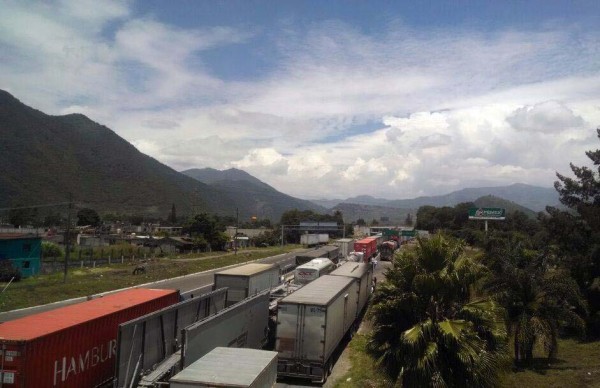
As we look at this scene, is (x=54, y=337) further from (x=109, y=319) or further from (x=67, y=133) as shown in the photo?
(x=67, y=133)

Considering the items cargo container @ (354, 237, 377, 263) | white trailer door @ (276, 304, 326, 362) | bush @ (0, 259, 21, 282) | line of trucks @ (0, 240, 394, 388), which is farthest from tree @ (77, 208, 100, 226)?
white trailer door @ (276, 304, 326, 362)

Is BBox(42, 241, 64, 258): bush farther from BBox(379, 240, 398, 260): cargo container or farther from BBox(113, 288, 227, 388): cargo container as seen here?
BBox(113, 288, 227, 388): cargo container

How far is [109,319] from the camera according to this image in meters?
14.5

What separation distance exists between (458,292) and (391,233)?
90.8m

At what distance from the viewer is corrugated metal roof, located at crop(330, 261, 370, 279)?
25.9 meters

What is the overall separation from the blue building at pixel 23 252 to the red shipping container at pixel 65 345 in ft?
118

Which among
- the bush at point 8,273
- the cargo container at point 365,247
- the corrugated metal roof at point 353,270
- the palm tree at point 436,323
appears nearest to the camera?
the palm tree at point 436,323

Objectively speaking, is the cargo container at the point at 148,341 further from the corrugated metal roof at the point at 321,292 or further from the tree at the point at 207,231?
the tree at the point at 207,231

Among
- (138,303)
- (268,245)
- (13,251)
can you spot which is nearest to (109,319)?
(138,303)

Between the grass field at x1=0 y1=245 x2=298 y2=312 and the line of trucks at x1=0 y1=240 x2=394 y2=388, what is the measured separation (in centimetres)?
1672

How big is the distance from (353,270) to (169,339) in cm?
1390

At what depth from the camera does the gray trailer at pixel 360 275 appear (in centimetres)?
2550

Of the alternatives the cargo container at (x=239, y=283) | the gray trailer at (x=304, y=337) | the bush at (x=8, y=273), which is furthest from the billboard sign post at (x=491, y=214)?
the gray trailer at (x=304, y=337)

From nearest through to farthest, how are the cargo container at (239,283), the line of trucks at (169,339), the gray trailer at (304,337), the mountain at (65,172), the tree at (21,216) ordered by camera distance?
1. the line of trucks at (169,339)
2. the gray trailer at (304,337)
3. the cargo container at (239,283)
4. the tree at (21,216)
5. the mountain at (65,172)
